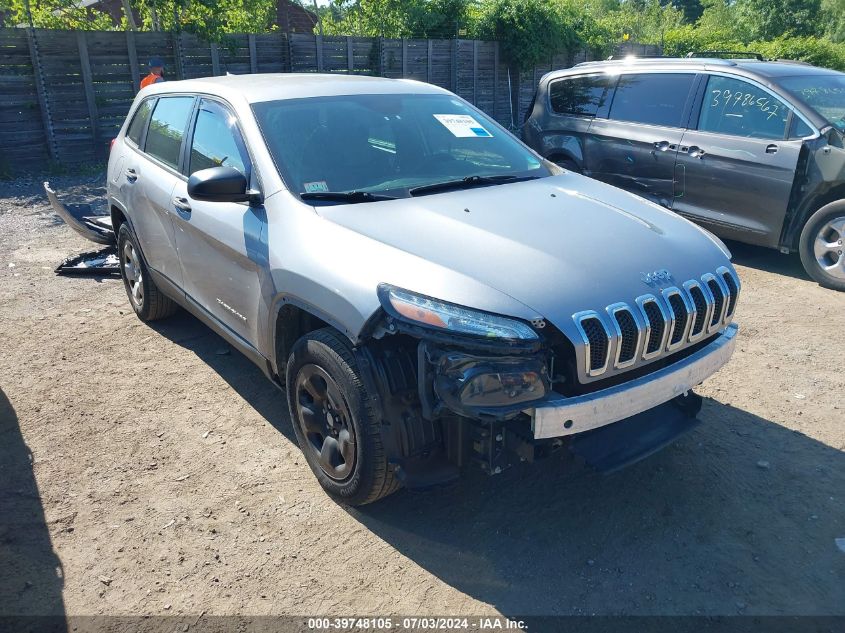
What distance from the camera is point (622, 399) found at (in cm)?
275

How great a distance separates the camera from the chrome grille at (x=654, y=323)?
2.66m

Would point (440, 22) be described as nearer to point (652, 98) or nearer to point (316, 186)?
point (652, 98)

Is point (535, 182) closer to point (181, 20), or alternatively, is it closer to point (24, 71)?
point (24, 71)

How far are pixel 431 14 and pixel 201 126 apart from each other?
1480cm

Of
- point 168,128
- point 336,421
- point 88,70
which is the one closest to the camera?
point 336,421

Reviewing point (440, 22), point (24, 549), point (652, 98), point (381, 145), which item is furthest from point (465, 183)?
point (440, 22)

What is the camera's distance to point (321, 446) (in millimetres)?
3377

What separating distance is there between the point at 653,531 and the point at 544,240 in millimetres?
1397

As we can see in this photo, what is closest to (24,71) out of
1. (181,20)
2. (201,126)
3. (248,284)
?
(181,20)

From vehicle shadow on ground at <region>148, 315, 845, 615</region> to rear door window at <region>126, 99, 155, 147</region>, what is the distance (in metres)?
3.41

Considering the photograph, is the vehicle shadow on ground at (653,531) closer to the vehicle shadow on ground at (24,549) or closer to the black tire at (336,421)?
the black tire at (336,421)

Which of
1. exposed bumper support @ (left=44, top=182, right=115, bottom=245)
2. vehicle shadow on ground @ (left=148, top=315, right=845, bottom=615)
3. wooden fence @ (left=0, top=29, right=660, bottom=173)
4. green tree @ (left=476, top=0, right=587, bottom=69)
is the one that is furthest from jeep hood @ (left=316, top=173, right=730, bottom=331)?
green tree @ (left=476, top=0, right=587, bottom=69)

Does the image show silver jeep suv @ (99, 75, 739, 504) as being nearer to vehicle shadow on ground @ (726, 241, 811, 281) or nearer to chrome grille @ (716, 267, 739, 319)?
chrome grille @ (716, 267, 739, 319)

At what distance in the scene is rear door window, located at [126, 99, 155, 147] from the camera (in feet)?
16.8
